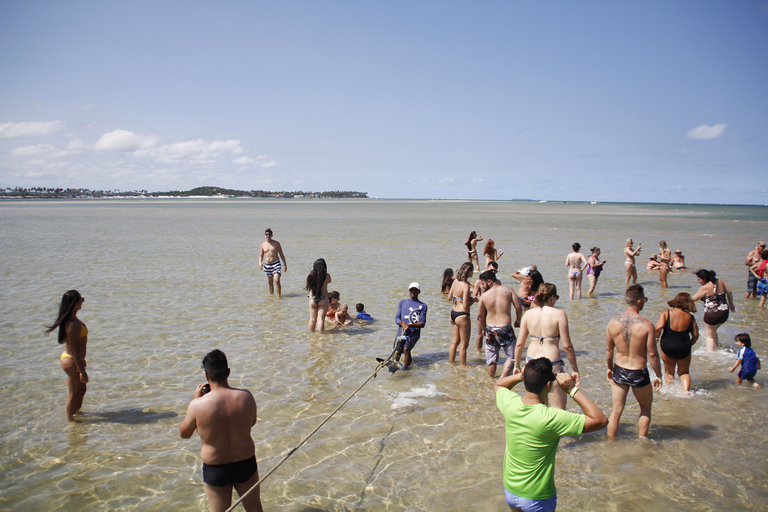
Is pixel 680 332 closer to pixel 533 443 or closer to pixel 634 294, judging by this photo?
pixel 634 294

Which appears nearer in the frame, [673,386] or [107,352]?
[673,386]

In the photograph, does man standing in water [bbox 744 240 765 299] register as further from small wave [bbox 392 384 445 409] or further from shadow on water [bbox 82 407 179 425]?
shadow on water [bbox 82 407 179 425]

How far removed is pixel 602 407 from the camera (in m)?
6.41

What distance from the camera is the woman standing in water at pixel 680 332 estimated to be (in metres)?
6.13

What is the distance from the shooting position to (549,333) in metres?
5.43

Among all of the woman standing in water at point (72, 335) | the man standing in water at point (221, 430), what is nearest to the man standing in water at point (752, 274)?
the man standing in water at point (221, 430)

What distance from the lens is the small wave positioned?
260 inches

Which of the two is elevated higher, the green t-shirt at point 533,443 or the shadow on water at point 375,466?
the green t-shirt at point 533,443

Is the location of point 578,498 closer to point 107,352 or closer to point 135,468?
point 135,468

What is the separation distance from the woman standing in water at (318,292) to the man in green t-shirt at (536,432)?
607 centimetres

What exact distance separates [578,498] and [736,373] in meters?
4.84

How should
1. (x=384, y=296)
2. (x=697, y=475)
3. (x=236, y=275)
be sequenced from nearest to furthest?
(x=697, y=475) → (x=384, y=296) → (x=236, y=275)

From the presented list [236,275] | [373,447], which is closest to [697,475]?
[373,447]

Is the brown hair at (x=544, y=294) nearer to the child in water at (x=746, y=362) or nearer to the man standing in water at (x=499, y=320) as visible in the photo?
the man standing in water at (x=499, y=320)
